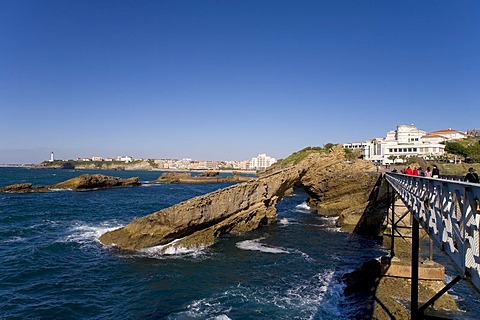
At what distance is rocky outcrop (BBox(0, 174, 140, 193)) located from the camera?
65312 mm

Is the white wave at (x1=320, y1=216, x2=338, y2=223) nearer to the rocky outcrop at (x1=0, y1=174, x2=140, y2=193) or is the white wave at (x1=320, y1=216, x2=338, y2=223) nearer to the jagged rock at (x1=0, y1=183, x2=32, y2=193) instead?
the rocky outcrop at (x1=0, y1=174, x2=140, y2=193)

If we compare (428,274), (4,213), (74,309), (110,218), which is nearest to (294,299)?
(428,274)

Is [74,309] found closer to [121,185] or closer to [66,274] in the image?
[66,274]

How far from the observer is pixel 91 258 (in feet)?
71.3

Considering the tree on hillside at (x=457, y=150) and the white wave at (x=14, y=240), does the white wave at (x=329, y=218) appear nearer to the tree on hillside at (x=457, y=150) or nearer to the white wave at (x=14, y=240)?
the white wave at (x=14, y=240)

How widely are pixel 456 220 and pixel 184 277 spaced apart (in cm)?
1546

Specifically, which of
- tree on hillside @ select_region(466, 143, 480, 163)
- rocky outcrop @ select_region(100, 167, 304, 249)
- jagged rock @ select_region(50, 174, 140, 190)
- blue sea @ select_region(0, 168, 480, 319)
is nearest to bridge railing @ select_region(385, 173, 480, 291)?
blue sea @ select_region(0, 168, 480, 319)

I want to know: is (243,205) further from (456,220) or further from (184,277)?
(456,220)

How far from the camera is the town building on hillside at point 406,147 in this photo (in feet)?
236

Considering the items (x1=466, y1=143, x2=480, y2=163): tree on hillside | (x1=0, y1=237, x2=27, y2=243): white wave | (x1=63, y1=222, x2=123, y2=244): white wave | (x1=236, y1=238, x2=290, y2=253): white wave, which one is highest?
(x1=466, y1=143, x2=480, y2=163): tree on hillside

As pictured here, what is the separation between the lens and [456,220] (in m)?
6.20

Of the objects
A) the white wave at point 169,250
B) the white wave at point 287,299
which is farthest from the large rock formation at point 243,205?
the white wave at point 287,299

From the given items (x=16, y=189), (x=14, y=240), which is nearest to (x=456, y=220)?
(x=14, y=240)

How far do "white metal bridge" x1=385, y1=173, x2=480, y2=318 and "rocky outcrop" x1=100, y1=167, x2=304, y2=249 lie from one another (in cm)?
1944
